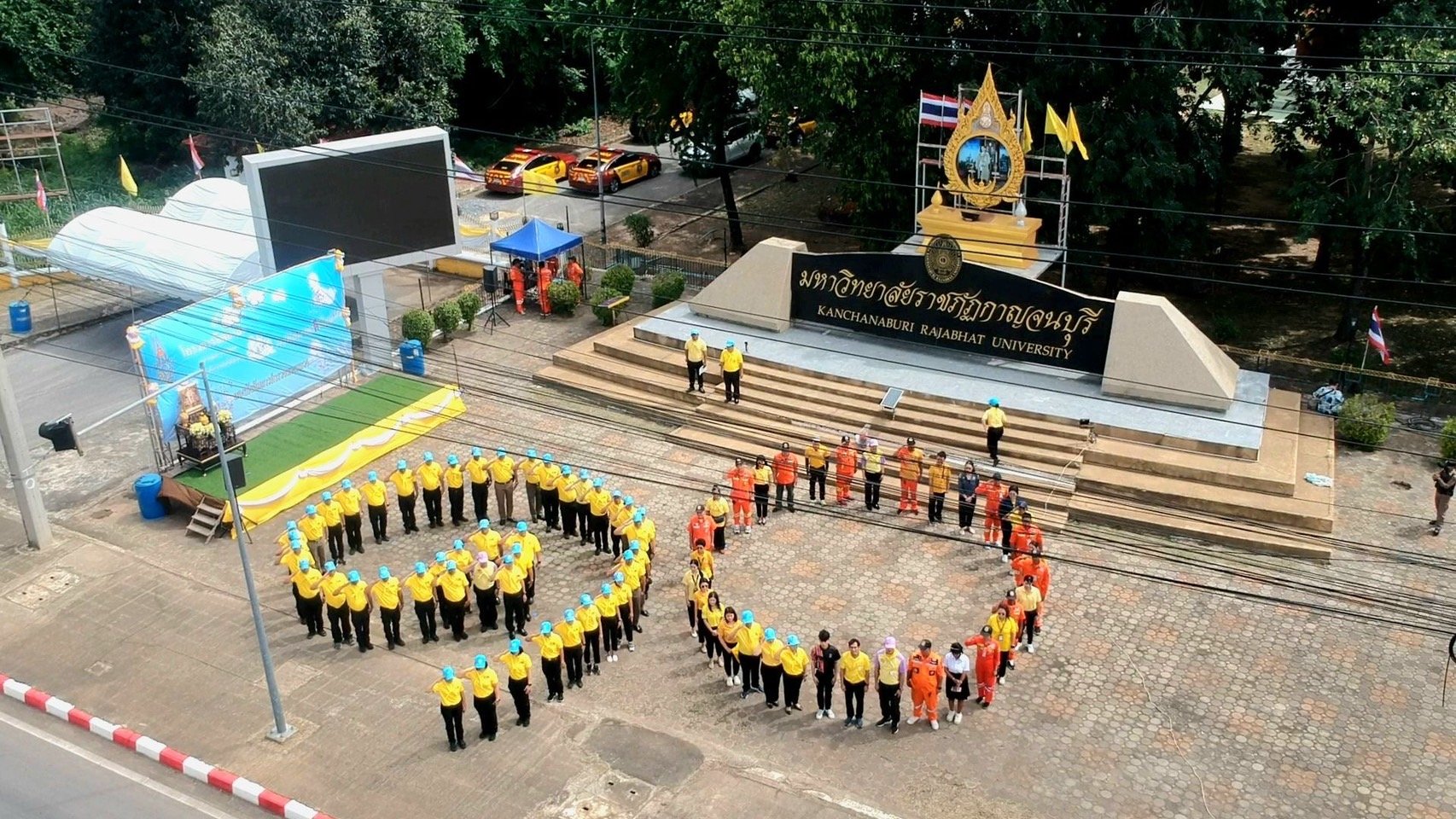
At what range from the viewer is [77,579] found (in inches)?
789

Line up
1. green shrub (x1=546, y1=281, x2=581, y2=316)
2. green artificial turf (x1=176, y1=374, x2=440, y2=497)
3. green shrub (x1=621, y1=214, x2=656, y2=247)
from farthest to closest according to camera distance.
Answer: green shrub (x1=621, y1=214, x2=656, y2=247), green shrub (x1=546, y1=281, x2=581, y2=316), green artificial turf (x1=176, y1=374, x2=440, y2=497)

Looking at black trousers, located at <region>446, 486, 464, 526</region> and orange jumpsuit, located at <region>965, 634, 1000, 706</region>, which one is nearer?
orange jumpsuit, located at <region>965, 634, 1000, 706</region>

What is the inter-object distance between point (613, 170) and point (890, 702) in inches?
999

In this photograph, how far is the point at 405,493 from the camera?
20562mm

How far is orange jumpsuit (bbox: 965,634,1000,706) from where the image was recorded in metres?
16.1

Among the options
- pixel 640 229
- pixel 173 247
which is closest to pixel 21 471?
pixel 173 247

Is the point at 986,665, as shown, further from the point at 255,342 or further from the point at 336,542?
the point at 255,342

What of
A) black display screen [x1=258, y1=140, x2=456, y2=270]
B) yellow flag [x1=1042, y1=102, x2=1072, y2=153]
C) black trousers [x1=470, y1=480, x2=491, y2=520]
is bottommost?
black trousers [x1=470, y1=480, x2=491, y2=520]

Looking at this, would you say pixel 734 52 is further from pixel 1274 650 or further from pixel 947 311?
pixel 1274 650

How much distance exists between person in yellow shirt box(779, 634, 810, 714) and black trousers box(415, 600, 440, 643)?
16.2 feet

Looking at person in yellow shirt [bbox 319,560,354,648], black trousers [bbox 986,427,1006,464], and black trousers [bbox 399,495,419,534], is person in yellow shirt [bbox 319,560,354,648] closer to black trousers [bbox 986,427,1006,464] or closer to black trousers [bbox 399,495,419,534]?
black trousers [bbox 399,495,419,534]

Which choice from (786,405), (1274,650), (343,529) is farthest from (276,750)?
(1274,650)

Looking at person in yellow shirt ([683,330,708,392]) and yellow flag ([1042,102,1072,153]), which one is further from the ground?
yellow flag ([1042,102,1072,153])

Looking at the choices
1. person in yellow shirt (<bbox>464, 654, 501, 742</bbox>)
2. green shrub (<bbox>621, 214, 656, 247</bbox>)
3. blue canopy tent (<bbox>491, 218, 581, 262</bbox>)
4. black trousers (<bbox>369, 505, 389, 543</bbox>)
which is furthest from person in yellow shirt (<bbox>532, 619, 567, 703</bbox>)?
green shrub (<bbox>621, 214, 656, 247</bbox>)
